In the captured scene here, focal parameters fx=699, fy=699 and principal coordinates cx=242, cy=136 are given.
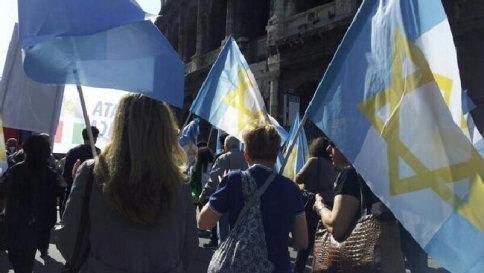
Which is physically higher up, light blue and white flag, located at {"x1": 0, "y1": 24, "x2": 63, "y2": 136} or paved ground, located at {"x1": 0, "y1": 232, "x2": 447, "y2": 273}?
light blue and white flag, located at {"x1": 0, "y1": 24, "x2": 63, "y2": 136}

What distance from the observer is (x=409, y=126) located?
140 inches

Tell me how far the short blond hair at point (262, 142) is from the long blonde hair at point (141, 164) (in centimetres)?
86

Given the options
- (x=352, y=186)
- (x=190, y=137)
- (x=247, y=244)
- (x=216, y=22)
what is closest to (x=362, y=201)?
(x=352, y=186)

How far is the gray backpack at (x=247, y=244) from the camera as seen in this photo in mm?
3453

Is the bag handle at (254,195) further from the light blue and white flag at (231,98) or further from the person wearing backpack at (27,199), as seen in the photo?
the light blue and white flag at (231,98)

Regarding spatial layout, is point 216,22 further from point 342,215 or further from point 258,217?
point 258,217

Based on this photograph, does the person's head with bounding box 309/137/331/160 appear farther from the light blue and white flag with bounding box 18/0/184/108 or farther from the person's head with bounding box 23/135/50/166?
the light blue and white flag with bounding box 18/0/184/108

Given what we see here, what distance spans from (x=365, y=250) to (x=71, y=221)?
1631 millimetres

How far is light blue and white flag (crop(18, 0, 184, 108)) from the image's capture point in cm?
414

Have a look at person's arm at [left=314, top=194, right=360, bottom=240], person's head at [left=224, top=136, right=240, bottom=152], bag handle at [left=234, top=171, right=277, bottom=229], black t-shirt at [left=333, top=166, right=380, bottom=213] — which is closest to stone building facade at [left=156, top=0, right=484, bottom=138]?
person's head at [left=224, top=136, right=240, bottom=152]

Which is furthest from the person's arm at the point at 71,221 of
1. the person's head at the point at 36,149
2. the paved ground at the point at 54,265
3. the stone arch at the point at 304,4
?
the stone arch at the point at 304,4

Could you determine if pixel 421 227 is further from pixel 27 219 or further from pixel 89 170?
pixel 27 219

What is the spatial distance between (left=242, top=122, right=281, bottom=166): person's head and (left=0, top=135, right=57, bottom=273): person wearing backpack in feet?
8.72

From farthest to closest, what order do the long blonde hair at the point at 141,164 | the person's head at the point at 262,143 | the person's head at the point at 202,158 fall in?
the person's head at the point at 202,158
the person's head at the point at 262,143
the long blonde hair at the point at 141,164
